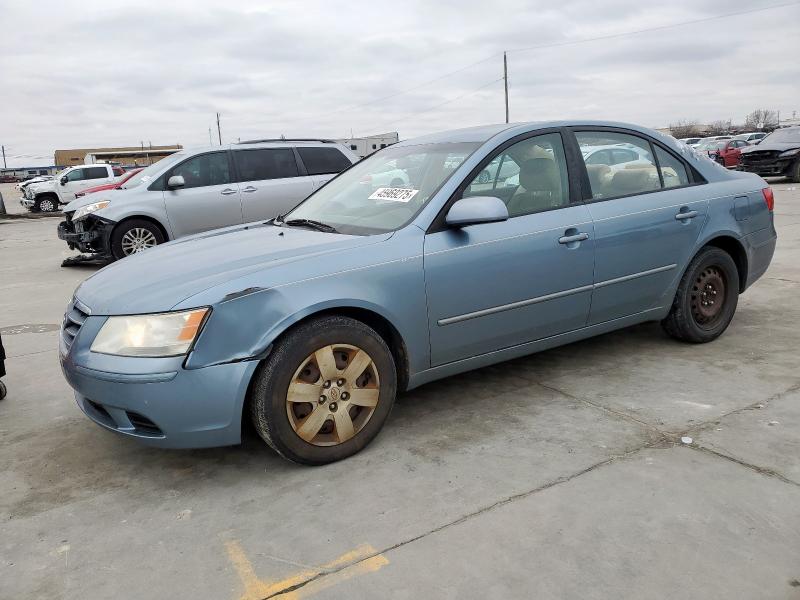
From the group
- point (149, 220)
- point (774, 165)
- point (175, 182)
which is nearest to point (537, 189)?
point (175, 182)

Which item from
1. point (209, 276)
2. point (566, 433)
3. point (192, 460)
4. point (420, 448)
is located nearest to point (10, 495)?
point (192, 460)

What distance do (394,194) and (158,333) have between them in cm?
153

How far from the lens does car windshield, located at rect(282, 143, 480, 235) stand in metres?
3.56

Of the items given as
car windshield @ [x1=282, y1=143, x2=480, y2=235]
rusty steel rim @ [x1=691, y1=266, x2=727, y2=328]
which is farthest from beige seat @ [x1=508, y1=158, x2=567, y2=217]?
rusty steel rim @ [x1=691, y1=266, x2=727, y2=328]

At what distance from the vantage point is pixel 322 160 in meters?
10.1

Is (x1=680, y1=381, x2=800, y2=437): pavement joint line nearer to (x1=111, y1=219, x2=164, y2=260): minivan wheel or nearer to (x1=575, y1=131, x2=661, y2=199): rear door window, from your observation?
(x1=575, y1=131, x2=661, y2=199): rear door window

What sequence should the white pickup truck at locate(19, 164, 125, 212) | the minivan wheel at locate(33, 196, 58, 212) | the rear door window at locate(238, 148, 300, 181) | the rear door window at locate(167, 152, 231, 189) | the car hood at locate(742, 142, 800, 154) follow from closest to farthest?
1. the rear door window at locate(167, 152, 231, 189)
2. the rear door window at locate(238, 148, 300, 181)
3. the car hood at locate(742, 142, 800, 154)
4. the white pickup truck at locate(19, 164, 125, 212)
5. the minivan wheel at locate(33, 196, 58, 212)

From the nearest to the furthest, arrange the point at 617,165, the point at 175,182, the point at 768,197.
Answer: the point at 617,165 → the point at 768,197 → the point at 175,182

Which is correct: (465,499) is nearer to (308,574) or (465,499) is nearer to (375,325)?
(308,574)

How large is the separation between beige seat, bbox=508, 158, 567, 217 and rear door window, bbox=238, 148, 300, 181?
6367 mm

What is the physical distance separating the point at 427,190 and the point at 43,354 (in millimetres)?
3419

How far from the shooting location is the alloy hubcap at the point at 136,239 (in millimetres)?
9180

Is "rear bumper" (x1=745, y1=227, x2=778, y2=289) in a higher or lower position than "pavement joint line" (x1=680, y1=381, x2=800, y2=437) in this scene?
higher

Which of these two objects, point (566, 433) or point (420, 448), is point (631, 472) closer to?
point (566, 433)
